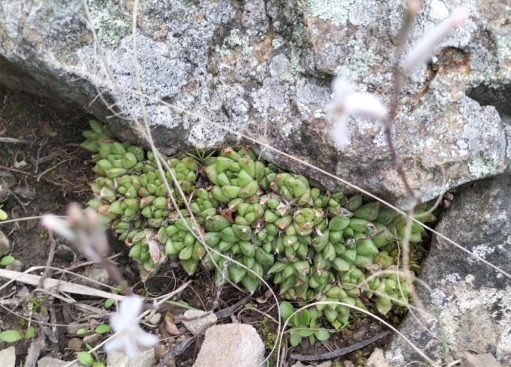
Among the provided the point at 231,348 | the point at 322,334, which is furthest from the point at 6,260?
the point at 322,334

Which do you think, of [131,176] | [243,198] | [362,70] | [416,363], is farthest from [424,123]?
[131,176]

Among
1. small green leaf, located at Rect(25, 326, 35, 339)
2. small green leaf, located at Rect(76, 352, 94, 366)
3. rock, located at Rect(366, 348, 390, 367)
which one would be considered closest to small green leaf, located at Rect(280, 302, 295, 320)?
rock, located at Rect(366, 348, 390, 367)

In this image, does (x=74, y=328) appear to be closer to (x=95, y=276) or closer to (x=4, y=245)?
(x=95, y=276)

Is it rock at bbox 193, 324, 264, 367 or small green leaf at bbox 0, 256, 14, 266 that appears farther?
small green leaf at bbox 0, 256, 14, 266

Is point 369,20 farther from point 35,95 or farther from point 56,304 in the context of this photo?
point 56,304

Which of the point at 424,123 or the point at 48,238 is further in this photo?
the point at 48,238

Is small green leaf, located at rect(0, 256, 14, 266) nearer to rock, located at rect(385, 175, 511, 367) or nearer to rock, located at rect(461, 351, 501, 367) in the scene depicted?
rock, located at rect(385, 175, 511, 367)
